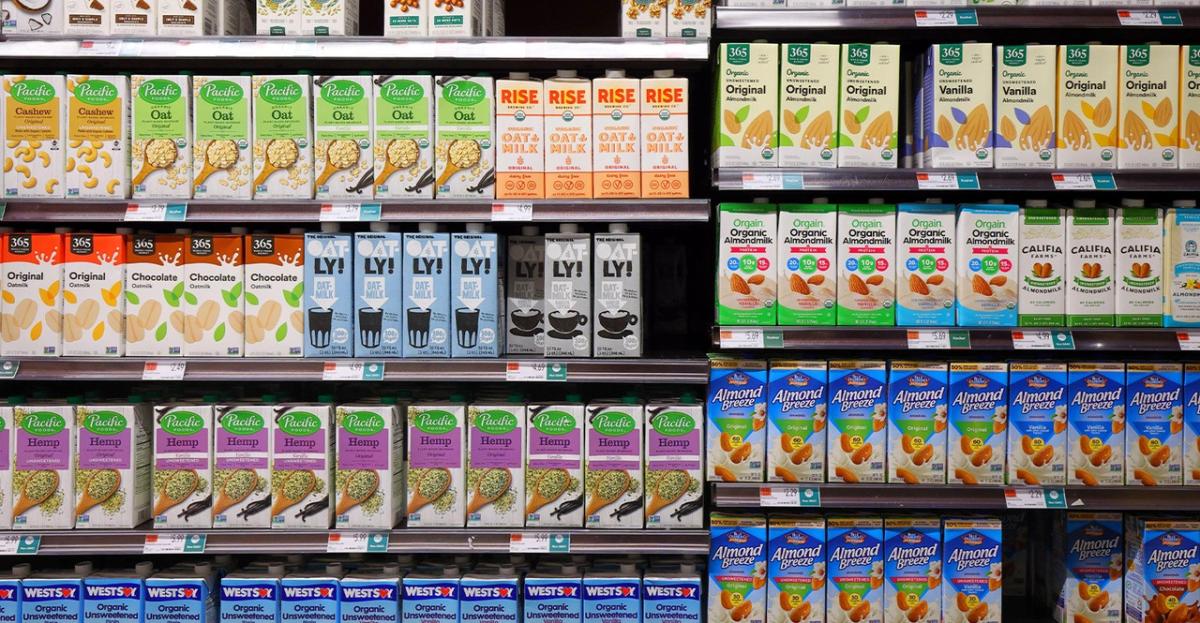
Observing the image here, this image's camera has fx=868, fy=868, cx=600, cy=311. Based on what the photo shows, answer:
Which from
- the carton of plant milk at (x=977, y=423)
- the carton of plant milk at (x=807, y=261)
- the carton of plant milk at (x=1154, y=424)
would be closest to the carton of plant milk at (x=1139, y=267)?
the carton of plant milk at (x=1154, y=424)

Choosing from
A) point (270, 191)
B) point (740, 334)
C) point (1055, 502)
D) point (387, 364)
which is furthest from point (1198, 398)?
point (270, 191)

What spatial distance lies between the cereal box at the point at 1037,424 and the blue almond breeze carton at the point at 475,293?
4.80ft

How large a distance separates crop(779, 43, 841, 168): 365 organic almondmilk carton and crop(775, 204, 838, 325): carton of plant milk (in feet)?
0.50

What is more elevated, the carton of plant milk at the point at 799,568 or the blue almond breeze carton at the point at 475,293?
the blue almond breeze carton at the point at 475,293

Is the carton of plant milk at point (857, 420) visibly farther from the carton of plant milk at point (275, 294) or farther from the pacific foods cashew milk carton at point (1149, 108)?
the carton of plant milk at point (275, 294)

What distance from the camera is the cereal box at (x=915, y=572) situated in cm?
245

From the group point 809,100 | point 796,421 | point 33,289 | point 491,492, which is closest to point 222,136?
point 33,289

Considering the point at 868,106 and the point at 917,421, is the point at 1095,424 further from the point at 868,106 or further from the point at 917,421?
the point at 868,106

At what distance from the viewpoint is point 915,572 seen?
2.45 meters

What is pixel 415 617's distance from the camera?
2.42 m

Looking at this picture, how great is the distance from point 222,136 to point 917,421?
2.11 m

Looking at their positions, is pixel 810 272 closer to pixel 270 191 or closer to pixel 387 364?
pixel 387 364

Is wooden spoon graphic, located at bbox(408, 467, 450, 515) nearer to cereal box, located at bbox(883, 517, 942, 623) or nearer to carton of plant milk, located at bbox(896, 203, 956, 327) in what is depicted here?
cereal box, located at bbox(883, 517, 942, 623)

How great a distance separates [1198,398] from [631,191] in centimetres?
169
